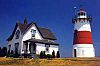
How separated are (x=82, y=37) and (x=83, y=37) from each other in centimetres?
22

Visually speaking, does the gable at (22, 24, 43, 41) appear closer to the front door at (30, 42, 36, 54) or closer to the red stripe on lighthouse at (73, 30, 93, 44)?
the front door at (30, 42, 36, 54)

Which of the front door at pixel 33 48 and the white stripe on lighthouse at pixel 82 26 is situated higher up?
the white stripe on lighthouse at pixel 82 26

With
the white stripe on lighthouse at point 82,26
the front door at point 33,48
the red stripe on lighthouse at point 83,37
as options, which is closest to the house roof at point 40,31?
the front door at point 33,48

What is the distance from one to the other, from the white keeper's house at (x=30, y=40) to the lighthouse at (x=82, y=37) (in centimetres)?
464

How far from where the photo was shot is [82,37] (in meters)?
51.2

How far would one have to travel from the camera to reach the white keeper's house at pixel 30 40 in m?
47.6

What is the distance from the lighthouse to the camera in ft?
168

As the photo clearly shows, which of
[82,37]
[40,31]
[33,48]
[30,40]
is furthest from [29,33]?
[82,37]

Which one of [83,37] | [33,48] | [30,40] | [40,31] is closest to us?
[30,40]

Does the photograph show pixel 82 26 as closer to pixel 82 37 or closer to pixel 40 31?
pixel 82 37

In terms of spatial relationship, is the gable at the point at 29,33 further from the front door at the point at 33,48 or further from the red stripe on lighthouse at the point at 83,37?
the red stripe on lighthouse at the point at 83,37

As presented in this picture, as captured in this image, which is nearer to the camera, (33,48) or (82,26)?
(33,48)

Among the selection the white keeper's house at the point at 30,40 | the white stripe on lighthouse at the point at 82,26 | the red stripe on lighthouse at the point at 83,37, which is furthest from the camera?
the white stripe on lighthouse at the point at 82,26

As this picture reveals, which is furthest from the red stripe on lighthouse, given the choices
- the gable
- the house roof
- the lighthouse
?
the gable
